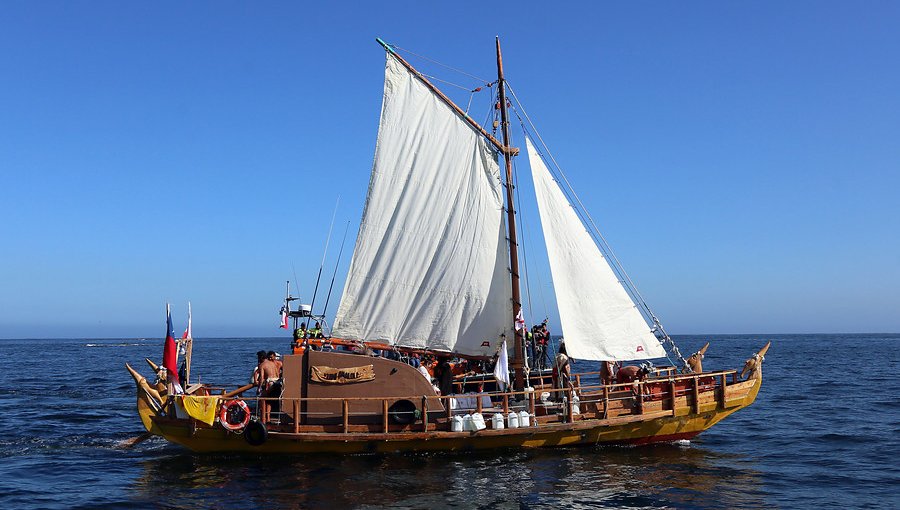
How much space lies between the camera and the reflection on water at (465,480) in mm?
16469

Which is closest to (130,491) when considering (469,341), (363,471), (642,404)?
(363,471)

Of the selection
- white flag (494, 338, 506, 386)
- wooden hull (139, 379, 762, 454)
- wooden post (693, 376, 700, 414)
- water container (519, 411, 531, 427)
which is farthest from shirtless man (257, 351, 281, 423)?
wooden post (693, 376, 700, 414)

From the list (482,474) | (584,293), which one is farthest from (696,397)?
(482,474)

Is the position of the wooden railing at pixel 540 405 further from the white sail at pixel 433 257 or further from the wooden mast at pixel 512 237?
the white sail at pixel 433 257

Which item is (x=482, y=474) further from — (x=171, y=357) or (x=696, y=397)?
(x=171, y=357)

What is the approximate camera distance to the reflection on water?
1647 cm

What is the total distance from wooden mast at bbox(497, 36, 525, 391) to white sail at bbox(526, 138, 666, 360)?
3.26 feet

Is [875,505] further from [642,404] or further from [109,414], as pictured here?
[109,414]

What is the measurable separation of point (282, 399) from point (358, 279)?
4.67 m

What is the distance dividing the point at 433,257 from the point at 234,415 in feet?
25.1

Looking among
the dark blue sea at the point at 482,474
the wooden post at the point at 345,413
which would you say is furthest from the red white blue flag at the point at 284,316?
the wooden post at the point at 345,413

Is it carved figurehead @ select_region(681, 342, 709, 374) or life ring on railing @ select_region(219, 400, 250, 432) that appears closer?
life ring on railing @ select_region(219, 400, 250, 432)

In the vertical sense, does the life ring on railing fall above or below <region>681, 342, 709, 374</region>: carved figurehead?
below

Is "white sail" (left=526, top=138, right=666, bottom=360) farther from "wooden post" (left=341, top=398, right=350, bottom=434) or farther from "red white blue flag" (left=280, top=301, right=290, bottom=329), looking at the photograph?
"red white blue flag" (left=280, top=301, right=290, bottom=329)
